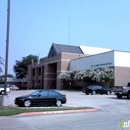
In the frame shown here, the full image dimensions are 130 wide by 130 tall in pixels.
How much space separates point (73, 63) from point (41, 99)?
151 ft

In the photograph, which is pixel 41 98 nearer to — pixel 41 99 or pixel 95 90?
pixel 41 99

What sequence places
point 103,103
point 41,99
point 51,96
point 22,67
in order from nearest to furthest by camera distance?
point 41,99, point 51,96, point 103,103, point 22,67

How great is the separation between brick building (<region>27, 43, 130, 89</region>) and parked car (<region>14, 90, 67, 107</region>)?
30.7m

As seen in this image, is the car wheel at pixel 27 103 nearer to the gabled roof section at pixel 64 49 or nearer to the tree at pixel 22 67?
the gabled roof section at pixel 64 49

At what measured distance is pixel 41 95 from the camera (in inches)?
682

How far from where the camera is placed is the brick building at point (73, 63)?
4788 cm

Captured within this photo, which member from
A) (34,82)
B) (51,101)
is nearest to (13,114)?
(51,101)

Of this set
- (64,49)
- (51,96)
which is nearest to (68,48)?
(64,49)

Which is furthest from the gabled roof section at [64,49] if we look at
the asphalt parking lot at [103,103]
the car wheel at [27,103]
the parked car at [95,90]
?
the car wheel at [27,103]

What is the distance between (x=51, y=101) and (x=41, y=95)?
36.2 inches

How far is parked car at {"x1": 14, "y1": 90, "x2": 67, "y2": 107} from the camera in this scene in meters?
16.8

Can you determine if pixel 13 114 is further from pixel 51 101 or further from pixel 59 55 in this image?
pixel 59 55

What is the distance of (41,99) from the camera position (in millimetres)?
17172

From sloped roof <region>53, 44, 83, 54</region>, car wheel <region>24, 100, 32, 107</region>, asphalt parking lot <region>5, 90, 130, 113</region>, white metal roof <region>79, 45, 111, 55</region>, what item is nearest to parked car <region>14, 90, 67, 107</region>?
car wheel <region>24, 100, 32, 107</region>
